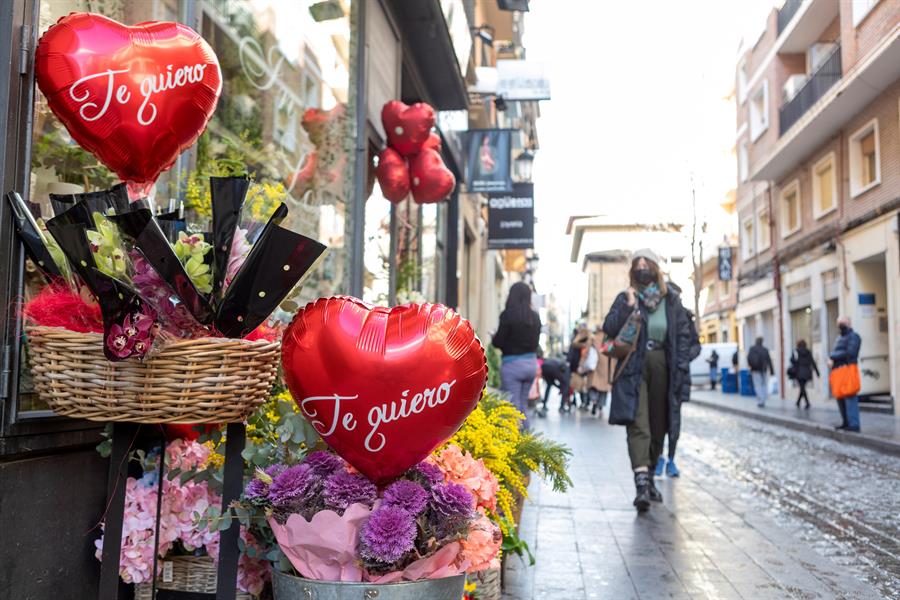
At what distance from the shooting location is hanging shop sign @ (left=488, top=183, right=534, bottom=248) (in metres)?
17.5

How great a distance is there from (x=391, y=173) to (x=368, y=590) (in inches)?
A: 232

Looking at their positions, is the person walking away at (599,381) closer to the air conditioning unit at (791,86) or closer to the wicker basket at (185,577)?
the air conditioning unit at (791,86)

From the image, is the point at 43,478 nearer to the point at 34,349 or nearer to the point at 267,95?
the point at 34,349

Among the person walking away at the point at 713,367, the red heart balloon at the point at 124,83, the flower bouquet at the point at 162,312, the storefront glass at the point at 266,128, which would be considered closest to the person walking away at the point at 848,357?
the storefront glass at the point at 266,128

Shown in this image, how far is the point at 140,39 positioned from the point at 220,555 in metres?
1.59

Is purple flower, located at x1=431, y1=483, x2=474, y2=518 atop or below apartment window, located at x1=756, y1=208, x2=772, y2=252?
below

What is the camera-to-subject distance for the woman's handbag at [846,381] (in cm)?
1305

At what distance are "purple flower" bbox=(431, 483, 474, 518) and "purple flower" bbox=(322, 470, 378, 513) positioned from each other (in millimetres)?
167

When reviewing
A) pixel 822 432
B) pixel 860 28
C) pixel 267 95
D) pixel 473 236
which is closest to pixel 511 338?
pixel 267 95

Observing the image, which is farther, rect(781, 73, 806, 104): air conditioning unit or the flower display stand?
rect(781, 73, 806, 104): air conditioning unit

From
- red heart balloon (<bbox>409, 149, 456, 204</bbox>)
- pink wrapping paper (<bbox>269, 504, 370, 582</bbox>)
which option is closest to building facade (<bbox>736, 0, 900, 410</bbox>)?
red heart balloon (<bbox>409, 149, 456, 204</bbox>)

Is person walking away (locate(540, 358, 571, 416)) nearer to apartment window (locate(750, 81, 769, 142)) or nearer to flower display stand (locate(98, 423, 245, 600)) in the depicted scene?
apartment window (locate(750, 81, 769, 142))

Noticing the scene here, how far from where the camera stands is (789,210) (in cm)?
2708

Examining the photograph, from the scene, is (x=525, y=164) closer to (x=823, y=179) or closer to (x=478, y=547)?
(x=823, y=179)
